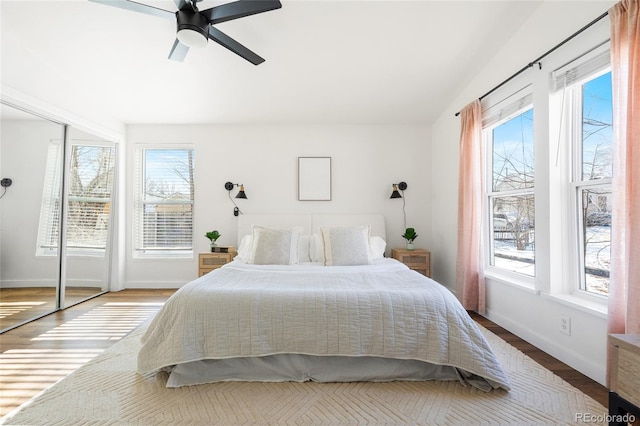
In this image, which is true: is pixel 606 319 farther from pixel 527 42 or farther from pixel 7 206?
pixel 7 206

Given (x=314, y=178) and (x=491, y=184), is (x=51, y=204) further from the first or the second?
Answer: (x=491, y=184)

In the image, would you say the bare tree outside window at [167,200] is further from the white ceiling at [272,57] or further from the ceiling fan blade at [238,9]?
the ceiling fan blade at [238,9]

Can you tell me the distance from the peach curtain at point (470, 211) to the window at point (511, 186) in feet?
0.56

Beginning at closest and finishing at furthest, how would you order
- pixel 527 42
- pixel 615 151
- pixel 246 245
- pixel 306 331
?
pixel 615 151, pixel 306 331, pixel 527 42, pixel 246 245

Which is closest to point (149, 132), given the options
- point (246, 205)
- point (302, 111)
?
point (246, 205)

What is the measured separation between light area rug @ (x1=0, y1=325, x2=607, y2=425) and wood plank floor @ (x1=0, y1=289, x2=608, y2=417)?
0.41 ft

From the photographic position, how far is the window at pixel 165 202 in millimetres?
4457


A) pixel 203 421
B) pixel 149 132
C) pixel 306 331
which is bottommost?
pixel 203 421

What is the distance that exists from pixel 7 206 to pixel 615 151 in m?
4.68

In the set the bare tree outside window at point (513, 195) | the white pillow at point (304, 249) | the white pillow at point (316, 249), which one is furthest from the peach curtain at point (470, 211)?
the white pillow at point (304, 249)

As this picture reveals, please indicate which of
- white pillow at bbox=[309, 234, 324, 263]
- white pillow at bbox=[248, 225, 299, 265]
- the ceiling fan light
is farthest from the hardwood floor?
the ceiling fan light

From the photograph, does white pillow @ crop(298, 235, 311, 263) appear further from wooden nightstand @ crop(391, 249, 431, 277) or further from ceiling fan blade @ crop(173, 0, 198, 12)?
ceiling fan blade @ crop(173, 0, 198, 12)

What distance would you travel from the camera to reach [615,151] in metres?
1.67

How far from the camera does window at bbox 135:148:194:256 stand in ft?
14.6
